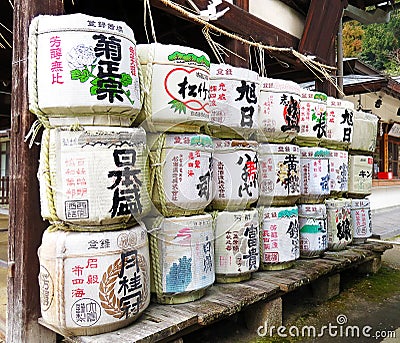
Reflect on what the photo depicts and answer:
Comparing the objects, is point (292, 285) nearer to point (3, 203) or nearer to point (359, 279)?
point (359, 279)

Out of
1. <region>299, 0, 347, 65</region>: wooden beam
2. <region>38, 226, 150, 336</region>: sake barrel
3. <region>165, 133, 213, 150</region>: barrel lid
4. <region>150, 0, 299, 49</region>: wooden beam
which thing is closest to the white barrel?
<region>165, 133, 213, 150</region>: barrel lid

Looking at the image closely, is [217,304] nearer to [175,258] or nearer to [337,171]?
[175,258]

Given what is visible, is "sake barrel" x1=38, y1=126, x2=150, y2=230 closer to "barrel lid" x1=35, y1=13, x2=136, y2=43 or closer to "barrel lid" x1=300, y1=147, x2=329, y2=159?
"barrel lid" x1=35, y1=13, x2=136, y2=43

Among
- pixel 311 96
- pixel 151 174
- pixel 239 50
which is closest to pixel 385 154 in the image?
pixel 311 96

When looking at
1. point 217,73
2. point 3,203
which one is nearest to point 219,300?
point 217,73

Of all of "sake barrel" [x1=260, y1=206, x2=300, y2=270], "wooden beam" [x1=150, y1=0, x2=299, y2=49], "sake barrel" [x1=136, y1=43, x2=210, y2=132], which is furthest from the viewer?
"wooden beam" [x1=150, y1=0, x2=299, y2=49]

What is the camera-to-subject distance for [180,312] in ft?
9.20

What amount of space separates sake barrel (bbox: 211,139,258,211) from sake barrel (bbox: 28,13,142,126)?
120 centimetres

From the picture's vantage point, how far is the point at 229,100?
3.47m

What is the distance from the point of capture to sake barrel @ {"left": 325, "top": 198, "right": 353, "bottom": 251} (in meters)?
4.70

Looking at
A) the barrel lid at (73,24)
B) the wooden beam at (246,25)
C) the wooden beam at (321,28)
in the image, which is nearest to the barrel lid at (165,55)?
the barrel lid at (73,24)

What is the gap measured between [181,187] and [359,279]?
11.1ft

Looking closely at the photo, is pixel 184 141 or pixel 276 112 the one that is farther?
pixel 276 112

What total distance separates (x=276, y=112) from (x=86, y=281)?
7.91 ft
